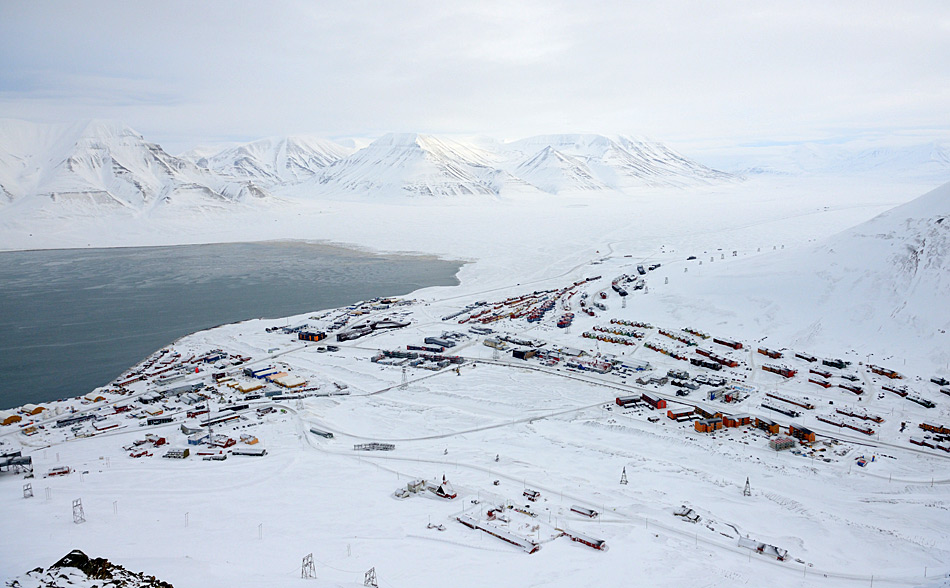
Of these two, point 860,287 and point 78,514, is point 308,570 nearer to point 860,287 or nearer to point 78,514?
point 78,514

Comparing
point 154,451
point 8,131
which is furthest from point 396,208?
point 154,451

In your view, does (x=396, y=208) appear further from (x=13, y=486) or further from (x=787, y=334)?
(x=13, y=486)

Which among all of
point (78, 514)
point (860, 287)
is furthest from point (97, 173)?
point (860, 287)

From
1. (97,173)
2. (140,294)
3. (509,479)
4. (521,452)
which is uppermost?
(97,173)

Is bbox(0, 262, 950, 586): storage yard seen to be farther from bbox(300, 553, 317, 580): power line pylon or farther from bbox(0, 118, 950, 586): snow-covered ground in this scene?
bbox(300, 553, 317, 580): power line pylon

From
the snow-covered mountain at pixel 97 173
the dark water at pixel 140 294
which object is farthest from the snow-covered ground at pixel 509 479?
the snow-covered mountain at pixel 97 173

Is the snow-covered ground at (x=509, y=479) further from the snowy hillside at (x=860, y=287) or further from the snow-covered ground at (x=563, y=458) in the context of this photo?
the snowy hillside at (x=860, y=287)

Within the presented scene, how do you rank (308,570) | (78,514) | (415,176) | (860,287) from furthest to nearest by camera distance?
(415,176) → (860,287) → (78,514) → (308,570)
